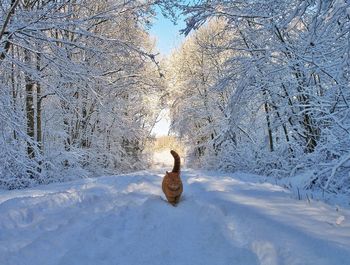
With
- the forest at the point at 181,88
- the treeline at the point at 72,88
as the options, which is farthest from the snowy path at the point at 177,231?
the treeline at the point at 72,88

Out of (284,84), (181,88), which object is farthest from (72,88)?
(181,88)

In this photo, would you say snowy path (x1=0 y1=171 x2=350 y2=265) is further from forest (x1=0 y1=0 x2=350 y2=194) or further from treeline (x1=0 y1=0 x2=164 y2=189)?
treeline (x1=0 y1=0 x2=164 y2=189)

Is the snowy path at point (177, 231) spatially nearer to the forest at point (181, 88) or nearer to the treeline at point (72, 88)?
the forest at point (181, 88)

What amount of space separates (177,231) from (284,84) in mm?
6899

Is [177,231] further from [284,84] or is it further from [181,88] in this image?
[181,88]

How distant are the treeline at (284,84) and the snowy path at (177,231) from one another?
2.33 ft

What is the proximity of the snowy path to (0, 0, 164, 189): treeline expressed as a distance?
2354 mm

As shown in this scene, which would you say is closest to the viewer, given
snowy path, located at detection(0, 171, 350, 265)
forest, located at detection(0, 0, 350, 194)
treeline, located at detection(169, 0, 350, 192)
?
snowy path, located at detection(0, 171, 350, 265)

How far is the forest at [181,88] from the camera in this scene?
6.11 m

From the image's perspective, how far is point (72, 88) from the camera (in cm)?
1452

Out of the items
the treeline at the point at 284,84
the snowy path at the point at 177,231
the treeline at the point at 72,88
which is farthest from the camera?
the treeline at the point at 72,88

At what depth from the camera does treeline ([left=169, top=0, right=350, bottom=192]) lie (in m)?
4.80

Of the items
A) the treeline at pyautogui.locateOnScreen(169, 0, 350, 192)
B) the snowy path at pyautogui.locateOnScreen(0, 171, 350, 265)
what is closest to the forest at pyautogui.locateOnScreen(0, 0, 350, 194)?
the treeline at pyautogui.locateOnScreen(169, 0, 350, 192)

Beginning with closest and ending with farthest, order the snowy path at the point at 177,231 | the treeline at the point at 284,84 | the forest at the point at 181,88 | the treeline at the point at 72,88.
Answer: the snowy path at the point at 177,231
the treeline at the point at 284,84
the forest at the point at 181,88
the treeline at the point at 72,88
